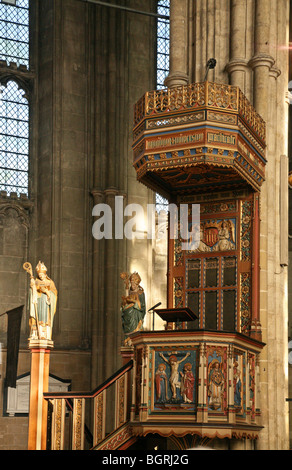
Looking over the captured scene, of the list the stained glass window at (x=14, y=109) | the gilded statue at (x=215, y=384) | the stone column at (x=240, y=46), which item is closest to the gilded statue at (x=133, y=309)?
the gilded statue at (x=215, y=384)

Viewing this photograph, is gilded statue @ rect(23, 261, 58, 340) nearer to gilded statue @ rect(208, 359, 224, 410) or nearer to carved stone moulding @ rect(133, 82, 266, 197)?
carved stone moulding @ rect(133, 82, 266, 197)

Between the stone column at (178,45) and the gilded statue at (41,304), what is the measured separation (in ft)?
13.8

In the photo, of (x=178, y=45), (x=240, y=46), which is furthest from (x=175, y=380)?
(x=178, y=45)

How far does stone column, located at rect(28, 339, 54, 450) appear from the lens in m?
14.2

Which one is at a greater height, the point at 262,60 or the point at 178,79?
the point at 262,60

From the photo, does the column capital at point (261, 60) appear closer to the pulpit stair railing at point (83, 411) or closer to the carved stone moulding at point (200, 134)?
the carved stone moulding at point (200, 134)

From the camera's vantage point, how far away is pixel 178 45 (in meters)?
16.3

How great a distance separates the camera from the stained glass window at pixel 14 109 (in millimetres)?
23766

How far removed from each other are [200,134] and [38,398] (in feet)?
16.1

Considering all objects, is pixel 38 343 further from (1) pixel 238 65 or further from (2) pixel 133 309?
(1) pixel 238 65

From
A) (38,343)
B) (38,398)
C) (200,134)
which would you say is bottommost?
(38,398)

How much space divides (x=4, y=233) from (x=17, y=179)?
1.63 m
